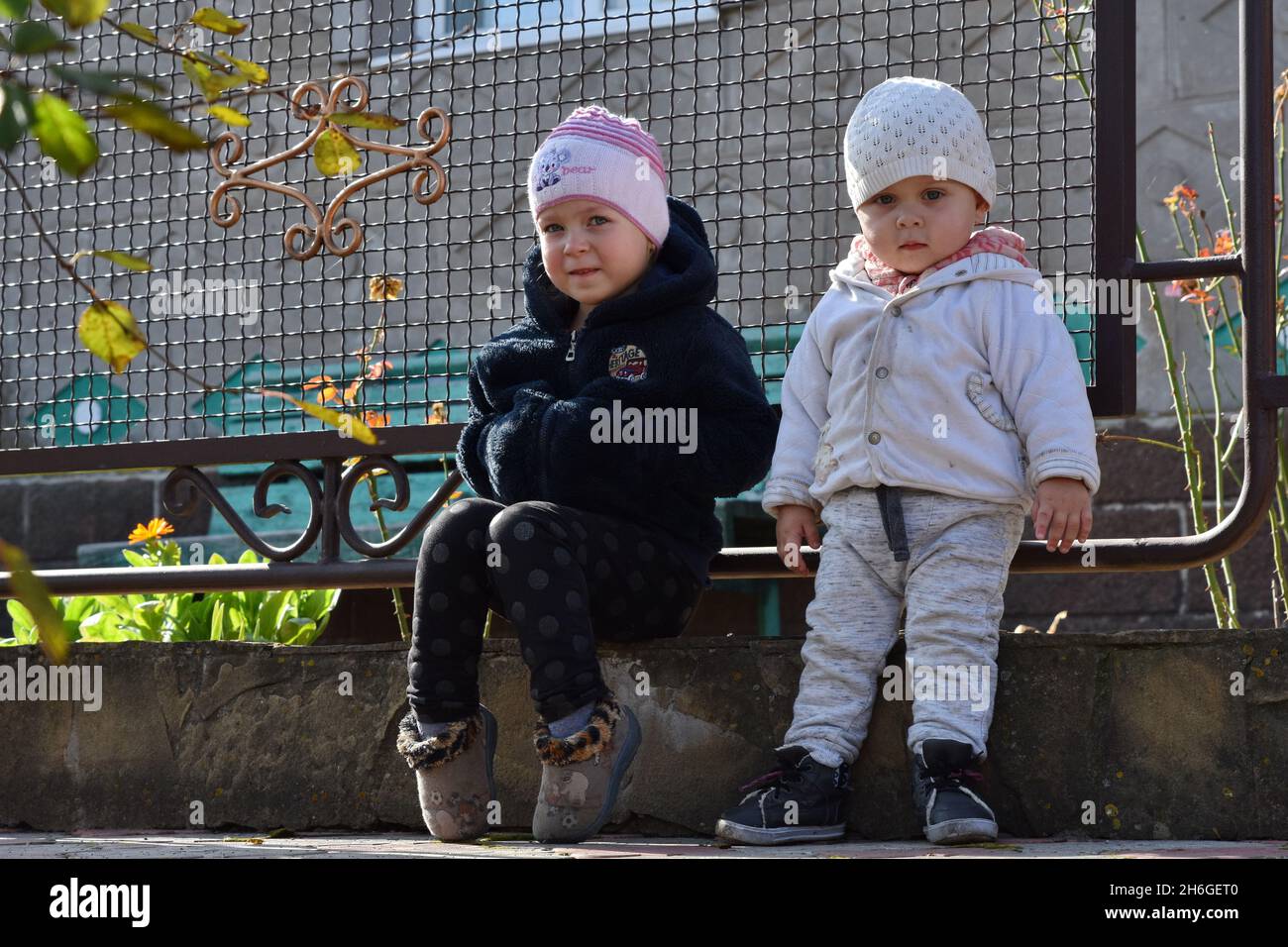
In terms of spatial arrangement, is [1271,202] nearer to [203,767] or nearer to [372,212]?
[203,767]

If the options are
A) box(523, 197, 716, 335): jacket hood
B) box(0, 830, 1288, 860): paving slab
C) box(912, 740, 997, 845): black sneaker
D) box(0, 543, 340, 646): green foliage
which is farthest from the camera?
box(0, 543, 340, 646): green foliage

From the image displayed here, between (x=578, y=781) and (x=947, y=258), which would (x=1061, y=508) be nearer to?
(x=947, y=258)

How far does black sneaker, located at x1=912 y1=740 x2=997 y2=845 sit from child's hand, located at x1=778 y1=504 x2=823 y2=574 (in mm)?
453

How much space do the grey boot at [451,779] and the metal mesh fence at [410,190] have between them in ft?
2.90

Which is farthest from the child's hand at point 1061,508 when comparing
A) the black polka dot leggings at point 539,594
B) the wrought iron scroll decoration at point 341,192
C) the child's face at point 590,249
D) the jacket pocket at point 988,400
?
the wrought iron scroll decoration at point 341,192

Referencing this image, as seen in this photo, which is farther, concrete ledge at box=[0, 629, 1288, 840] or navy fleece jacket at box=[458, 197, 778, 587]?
navy fleece jacket at box=[458, 197, 778, 587]

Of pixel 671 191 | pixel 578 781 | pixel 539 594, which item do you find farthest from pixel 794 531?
pixel 671 191

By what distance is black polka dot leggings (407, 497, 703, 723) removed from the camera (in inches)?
104

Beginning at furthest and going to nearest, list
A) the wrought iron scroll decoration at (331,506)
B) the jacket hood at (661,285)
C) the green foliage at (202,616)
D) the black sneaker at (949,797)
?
the green foliage at (202,616) < the wrought iron scroll decoration at (331,506) < the jacket hood at (661,285) < the black sneaker at (949,797)

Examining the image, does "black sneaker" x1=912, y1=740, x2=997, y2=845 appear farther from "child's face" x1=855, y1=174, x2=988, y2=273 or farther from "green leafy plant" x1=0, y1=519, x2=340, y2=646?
"green leafy plant" x1=0, y1=519, x2=340, y2=646

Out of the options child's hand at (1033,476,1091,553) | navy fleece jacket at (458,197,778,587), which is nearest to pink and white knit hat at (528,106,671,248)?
navy fleece jacket at (458,197,778,587)

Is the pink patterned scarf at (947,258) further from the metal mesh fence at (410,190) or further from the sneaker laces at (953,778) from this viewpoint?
the sneaker laces at (953,778)

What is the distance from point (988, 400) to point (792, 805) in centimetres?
76

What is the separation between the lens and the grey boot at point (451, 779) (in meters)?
2.75
